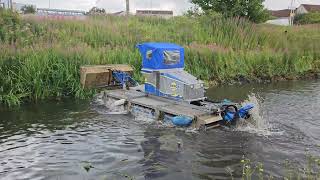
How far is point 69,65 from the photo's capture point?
17.3m

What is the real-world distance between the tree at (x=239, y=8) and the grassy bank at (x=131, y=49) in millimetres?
3071

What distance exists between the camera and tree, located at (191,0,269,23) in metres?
32.4

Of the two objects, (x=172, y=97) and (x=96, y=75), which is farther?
(x=96, y=75)

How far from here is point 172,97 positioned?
13695 millimetres

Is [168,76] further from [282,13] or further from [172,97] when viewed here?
[282,13]

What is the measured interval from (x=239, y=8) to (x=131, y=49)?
1367 cm

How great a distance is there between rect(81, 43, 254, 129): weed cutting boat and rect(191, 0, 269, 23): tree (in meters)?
18.7

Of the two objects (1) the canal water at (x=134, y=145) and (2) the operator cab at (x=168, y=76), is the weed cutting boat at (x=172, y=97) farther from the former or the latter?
(1) the canal water at (x=134, y=145)

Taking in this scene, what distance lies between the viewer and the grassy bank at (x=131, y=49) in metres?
16.5

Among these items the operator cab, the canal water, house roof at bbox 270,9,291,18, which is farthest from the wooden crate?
house roof at bbox 270,9,291,18

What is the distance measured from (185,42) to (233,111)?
42.0 feet

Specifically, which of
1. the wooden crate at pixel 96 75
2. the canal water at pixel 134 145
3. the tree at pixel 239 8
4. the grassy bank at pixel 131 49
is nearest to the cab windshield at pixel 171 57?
the canal water at pixel 134 145

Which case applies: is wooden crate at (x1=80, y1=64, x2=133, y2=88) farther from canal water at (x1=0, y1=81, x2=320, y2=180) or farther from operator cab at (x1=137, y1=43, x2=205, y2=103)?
operator cab at (x1=137, y1=43, x2=205, y2=103)

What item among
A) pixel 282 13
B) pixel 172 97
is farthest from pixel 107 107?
pixel 282 13
